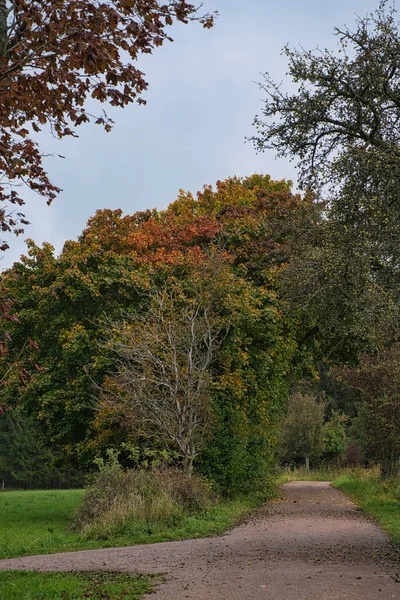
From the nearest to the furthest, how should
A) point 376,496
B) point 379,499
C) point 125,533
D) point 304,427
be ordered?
point 125,533
point 379,499
point 376,496
point 304,427

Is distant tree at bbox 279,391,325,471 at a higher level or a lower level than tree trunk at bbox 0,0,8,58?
lower

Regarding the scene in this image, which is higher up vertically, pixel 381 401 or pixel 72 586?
pixel 381 401

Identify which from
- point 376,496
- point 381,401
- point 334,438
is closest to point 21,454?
point 334,438

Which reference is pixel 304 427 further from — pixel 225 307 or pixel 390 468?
pixel 225 307

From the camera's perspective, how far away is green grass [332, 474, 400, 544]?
13658 millimetres

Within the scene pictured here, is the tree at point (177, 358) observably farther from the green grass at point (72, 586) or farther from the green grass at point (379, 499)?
the green grass at point (72, 586)

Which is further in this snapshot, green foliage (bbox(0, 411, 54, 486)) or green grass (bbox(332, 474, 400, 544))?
green foliage (bbox(0, 411, 54, 486))

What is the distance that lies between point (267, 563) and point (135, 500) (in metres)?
5.47

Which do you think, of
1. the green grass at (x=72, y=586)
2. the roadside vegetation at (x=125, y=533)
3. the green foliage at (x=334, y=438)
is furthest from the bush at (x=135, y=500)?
the green foliage at (x=334, y=438)

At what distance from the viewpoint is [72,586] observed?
6.78 metres

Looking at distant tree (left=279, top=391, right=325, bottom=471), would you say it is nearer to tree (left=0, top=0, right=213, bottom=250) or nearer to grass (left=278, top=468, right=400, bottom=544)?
grass (left=278, top=468, right=400, bottom=544)

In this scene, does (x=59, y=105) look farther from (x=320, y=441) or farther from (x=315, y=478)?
(x=320, y=441)

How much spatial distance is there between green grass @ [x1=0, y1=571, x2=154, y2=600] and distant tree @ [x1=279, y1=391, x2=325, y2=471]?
1380 inches

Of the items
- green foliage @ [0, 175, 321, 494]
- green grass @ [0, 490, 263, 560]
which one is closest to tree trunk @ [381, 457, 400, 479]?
green foliage @ [0, 175, 321, 494]
